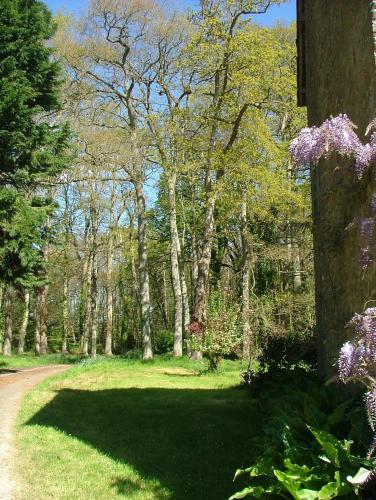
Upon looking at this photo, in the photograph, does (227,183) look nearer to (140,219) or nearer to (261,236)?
(140,219)

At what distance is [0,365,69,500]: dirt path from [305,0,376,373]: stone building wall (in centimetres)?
433

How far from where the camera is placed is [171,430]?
9.12 m

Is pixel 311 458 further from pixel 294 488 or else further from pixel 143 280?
pixel 143 280

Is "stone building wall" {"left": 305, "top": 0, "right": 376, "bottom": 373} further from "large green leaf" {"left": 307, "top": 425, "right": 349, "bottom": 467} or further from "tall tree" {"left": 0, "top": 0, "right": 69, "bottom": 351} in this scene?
"tall tree" {"left": 0, "top": 0, "right": 69, "bottom": 351}

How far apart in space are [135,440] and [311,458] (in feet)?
16.2

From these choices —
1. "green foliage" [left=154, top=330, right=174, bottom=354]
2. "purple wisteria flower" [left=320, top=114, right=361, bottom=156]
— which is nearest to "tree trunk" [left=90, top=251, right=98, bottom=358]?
"green foliage" [left=154, top=330, right=174, bottom=354]

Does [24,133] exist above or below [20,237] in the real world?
above

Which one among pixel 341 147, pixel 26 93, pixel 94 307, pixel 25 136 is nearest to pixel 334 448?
pixel 341 147

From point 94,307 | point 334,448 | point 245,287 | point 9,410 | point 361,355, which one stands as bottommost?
point 9,410

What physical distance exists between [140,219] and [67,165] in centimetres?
723

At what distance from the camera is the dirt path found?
6375mm

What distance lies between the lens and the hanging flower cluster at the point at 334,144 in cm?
477

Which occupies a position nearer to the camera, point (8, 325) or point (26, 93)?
point (26, 93)

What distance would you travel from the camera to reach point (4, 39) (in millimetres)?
17562
